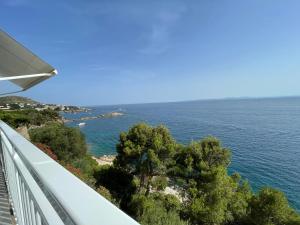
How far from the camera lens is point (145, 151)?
1902 cm

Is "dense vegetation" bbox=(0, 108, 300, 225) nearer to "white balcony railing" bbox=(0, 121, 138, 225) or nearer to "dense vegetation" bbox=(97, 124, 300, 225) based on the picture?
"dense vegetation" bbox=(97, 124, 300, 225)

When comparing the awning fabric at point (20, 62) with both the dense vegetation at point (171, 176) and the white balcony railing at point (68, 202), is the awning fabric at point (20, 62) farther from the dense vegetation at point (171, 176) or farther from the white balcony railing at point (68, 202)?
the dense vegetation at point (171, 176)

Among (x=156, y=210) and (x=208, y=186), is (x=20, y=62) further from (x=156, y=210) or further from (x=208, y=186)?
(x=208, y=186)

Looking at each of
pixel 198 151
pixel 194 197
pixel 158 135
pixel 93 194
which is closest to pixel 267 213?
pixel 194 197

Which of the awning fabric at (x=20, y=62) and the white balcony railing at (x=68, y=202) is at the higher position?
the awning fabric at (x=20, y=62)

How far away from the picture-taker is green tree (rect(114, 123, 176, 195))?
18.7m

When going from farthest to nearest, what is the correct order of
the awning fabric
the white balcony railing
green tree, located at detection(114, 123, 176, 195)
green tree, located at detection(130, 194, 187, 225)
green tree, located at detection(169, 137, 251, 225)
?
green tree, located at detection(114, 123, 176, 195) → green tree, located at detection(169, 137, 251, 225) → green tree, located at detection(130, 194, 187, 225) → the awning fabric → the white balcony railing

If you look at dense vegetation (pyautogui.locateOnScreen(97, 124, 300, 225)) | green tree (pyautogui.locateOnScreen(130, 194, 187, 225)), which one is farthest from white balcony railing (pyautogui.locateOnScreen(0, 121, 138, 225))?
dense vegetation (pyautogui.locateOnScreen(97, 124, 300, 225))

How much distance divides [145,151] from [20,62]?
16.1 meters

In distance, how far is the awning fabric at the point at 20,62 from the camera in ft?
10.3

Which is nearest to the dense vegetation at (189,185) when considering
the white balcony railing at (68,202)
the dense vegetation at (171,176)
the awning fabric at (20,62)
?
the dense vegetation at (171,176)

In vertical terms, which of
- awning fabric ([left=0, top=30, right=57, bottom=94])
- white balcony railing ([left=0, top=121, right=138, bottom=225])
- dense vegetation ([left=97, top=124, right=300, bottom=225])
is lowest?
dense vegetation ([left=97, top=124, right=300, bottom=225])

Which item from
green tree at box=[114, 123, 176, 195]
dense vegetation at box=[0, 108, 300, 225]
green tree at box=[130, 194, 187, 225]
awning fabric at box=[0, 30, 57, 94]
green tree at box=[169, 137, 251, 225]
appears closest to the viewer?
awning fabric at box=[0, 30, 57, 94]

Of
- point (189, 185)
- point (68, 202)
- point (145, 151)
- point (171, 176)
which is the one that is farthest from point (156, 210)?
point (68, 202)
